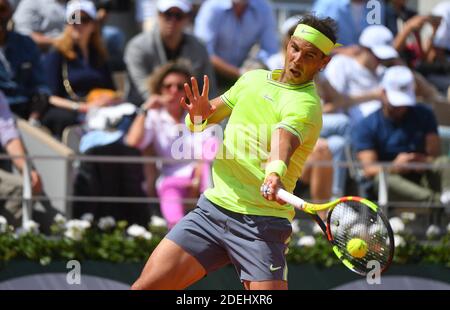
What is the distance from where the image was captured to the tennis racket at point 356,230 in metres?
5.05

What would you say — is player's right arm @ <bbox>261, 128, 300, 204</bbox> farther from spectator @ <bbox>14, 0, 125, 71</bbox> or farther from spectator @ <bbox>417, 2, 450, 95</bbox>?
spectator @ <bbox>417, 2, 450, 95</bbox>

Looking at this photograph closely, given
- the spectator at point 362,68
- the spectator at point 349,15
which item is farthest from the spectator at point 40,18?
the spectator at point 362,68

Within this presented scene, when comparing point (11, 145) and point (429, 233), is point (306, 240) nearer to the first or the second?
point (429, 233)

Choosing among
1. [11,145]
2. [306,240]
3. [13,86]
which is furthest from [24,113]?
[306,240]

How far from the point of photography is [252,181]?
543 cm

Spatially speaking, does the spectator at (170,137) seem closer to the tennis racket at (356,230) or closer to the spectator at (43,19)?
the spectator at (43,19)

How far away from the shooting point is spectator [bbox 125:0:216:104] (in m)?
9.00

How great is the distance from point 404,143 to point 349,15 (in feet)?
5.44

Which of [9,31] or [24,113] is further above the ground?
[9,31]

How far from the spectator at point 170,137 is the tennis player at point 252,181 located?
2.57 m

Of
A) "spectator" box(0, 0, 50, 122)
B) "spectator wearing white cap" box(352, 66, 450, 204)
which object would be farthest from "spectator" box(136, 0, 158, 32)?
"spectator wearing white cap" box(352, 66, 450, 204)

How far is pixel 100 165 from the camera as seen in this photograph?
8203mm

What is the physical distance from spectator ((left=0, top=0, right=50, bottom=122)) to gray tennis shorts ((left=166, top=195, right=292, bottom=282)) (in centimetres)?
349
